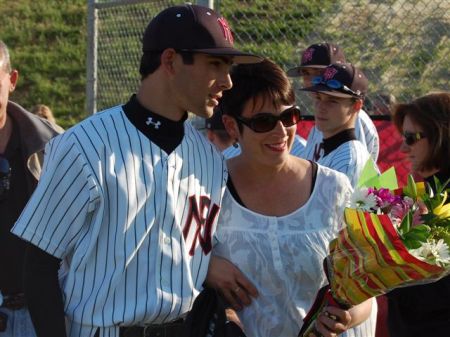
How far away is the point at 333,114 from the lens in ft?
19.0

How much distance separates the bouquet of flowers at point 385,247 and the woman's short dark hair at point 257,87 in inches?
20.6

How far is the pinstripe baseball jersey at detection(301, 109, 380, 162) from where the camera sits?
632 centimetres

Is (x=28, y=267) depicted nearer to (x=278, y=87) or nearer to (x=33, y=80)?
(x=278, y=87)

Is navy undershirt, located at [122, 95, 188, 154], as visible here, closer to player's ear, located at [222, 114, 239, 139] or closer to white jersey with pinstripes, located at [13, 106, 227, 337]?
white jersey with pinstripes, located at [13, 106, 227, 337]

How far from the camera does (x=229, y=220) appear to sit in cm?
371

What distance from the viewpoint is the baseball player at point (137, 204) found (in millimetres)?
3203

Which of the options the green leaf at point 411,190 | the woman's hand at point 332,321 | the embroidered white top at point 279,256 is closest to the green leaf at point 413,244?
the green leaf at point 411,190

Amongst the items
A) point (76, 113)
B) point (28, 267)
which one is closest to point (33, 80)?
point (76, 113)

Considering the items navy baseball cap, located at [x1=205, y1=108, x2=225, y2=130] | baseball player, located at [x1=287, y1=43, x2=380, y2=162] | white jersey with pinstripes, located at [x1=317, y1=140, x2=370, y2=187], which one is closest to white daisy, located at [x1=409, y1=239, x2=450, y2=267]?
white jersey with pinstripes, located at [x1=317, y1=140, x2=370, y2=187]

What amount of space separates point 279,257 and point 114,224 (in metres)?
0.72

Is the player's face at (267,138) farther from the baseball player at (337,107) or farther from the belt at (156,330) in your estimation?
the baseball player at (337,107)

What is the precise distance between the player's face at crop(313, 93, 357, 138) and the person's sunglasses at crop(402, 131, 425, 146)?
114 centimetres

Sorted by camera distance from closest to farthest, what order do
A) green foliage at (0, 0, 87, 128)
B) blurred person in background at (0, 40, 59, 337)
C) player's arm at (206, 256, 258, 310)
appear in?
1. player's arm at (206, 256, 258, 310)
2. blurred person in background at (0, 40, 59, 337)
3. green foliage at (0, 0, 87, 128)

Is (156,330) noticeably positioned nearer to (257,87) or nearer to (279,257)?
(279,257)
